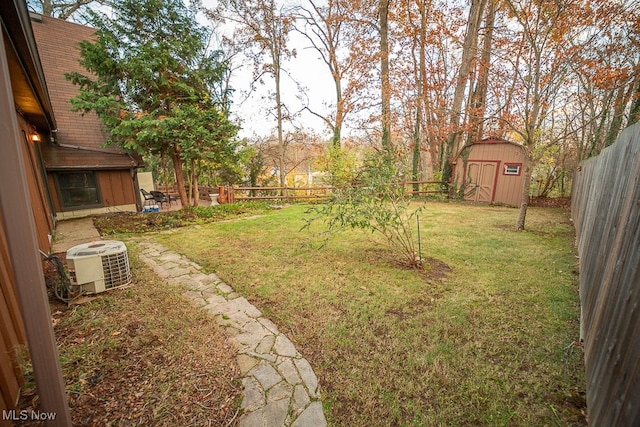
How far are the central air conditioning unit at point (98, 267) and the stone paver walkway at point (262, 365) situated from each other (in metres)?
0.59

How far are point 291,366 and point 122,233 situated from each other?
20.0ft

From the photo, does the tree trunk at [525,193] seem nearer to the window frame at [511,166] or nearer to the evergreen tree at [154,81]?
the window frame at [511,166]

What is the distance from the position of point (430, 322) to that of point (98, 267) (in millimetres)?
3878

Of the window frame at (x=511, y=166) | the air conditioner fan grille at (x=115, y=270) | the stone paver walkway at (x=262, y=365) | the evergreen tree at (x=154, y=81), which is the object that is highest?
the evergreen tree at (x=154, y=81)

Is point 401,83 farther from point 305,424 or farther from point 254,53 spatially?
point 305,424

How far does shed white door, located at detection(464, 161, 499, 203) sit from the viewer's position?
35.5ft

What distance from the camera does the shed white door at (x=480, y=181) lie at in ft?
35.5

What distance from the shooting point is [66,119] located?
8.84 metres

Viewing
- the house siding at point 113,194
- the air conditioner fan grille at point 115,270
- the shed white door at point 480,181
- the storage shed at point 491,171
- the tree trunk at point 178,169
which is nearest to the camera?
the air conditioner fan grille at point 115,270

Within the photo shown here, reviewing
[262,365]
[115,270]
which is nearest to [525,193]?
[262,365]

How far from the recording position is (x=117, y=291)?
311 cm

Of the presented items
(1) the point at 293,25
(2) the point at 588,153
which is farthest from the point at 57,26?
(2) the point at 588,153

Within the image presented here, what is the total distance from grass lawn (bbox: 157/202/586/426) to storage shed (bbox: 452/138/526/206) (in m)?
6.14

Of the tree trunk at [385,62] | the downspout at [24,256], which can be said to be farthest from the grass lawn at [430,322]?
the tree trunk at [385,62]
